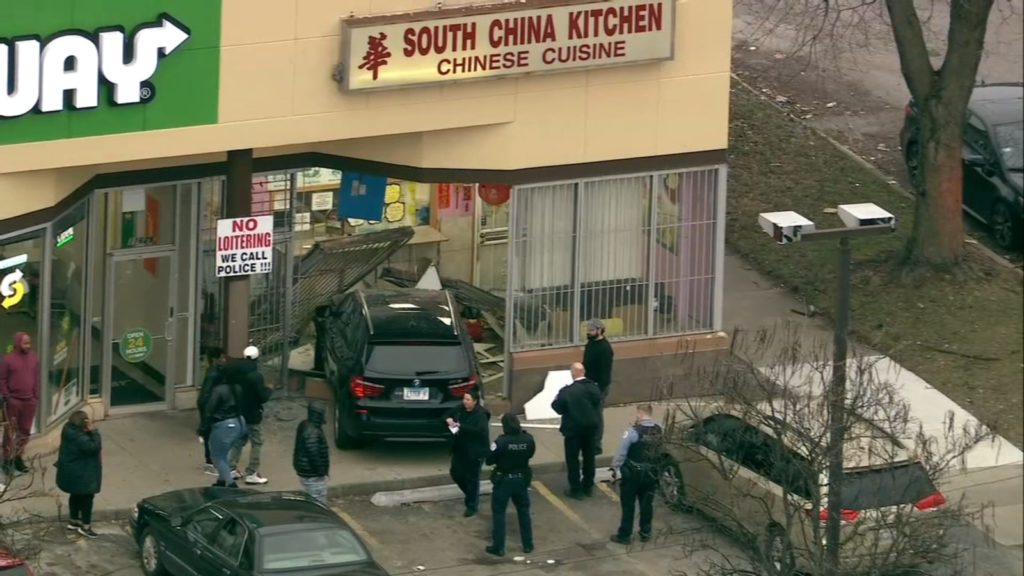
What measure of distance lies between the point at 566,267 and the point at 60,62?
23.2ft

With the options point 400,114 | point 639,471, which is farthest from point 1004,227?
point 639,471

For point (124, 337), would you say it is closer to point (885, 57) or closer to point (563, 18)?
point (563, 18)

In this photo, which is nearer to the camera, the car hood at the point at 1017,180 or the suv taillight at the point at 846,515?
the suv taillight at the point at 846,515

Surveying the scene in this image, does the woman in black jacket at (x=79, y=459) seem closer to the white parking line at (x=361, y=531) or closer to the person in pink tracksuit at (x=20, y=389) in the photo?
the person in pink tracksuit at (x=20, y=389)

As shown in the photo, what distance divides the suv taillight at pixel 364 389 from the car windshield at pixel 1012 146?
1099cm

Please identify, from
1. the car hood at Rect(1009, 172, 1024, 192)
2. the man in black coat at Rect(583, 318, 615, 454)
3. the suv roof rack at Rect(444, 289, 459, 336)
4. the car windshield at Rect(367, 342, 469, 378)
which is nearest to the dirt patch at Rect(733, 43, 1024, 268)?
the car hood at Rect(1009, 172, 1024, 192)

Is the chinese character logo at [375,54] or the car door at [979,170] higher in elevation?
the chinese character logo at [375,54]

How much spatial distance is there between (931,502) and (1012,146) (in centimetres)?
1233

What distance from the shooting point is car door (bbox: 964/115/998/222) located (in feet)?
87.9

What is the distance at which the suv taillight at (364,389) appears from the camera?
20.5 m

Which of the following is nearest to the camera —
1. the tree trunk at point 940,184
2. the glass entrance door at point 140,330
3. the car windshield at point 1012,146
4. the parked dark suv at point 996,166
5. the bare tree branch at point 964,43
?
the glass entrance door at point 140,330

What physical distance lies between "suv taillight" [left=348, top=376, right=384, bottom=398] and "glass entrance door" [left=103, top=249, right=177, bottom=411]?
291cm

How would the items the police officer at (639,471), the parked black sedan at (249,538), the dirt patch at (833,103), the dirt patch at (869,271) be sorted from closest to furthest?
1. the parked black sedan at (249,538)
2. the police officer at (639,471)
3. the dirt patch at (869,271)
4. the dirt patch at (833,103)

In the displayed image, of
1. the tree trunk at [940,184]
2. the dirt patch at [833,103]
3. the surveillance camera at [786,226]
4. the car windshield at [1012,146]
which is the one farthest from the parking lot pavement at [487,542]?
the dirt patch at [833,103]
